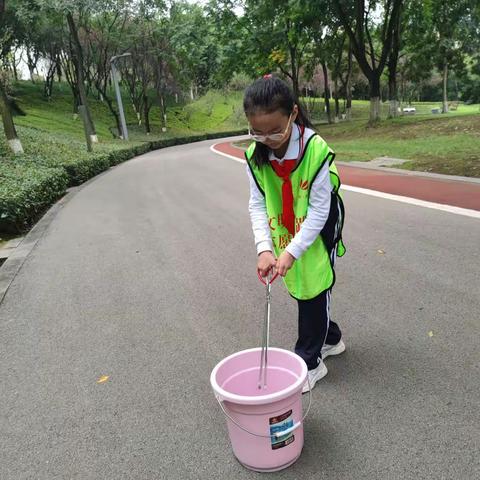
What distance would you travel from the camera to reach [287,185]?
2.39 m

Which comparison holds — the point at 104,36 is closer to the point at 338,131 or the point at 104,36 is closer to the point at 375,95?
the point at 338,131

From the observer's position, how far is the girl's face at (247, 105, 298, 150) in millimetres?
2137

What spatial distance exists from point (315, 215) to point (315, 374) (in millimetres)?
1039

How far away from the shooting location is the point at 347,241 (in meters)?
5.55

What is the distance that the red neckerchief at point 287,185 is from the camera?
231 cm

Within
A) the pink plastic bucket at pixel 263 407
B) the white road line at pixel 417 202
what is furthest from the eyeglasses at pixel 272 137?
the white road line at pixel 417 202

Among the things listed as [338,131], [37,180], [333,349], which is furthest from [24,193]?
[338,131]

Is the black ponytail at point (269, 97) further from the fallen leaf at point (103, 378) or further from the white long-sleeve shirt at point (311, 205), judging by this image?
the fallen leaf at point (103, 378)

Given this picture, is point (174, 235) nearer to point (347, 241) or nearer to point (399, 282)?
point (347, 241)

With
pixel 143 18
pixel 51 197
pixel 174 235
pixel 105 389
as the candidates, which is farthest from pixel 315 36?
pixel 105 389

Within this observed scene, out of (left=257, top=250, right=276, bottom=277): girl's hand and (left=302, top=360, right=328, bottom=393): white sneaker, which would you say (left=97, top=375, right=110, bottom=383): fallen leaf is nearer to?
(left=302, top=360, right=328, bottom=393): white sneaker

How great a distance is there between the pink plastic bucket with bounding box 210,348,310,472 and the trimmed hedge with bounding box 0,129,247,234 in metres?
6.09

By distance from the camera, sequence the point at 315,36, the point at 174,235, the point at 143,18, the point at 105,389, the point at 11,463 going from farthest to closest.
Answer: the point at 143,18 < the point at 315,36 < the point at 174,235 < the point at 105,389 < the point at 11,463

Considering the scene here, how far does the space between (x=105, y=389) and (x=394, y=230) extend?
417cm
